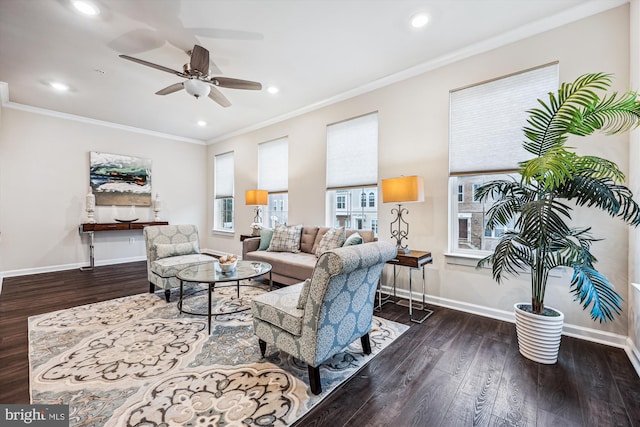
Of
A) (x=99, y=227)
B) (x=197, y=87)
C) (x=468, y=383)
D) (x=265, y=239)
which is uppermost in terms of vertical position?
(x=197, y=87)

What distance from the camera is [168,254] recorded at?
3.64m

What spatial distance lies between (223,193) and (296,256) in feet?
12.0

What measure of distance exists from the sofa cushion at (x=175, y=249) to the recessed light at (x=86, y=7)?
8.44 feet

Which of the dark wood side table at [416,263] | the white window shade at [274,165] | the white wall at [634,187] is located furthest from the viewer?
the white window shade at [274,165]

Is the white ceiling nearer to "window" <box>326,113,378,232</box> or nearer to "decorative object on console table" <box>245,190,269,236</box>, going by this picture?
"window" <box>326,113,378,232</box>

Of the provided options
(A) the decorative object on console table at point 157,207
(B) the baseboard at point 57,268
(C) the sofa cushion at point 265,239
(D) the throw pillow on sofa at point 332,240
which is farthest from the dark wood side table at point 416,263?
(B) the baseboard at point 57,268

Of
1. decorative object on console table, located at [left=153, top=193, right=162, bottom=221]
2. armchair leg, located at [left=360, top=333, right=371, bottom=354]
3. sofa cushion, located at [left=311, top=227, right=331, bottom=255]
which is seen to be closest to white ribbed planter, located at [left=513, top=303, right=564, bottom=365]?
armchair leg, located at [left=360, top=333, right=371, bottom=354]

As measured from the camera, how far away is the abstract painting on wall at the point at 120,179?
5336 mm

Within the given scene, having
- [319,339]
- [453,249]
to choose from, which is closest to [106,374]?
[319,339]

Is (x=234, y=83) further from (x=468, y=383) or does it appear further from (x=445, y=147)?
(x=468, y=383)

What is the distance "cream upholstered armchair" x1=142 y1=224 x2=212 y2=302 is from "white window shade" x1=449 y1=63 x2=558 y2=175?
3492mm

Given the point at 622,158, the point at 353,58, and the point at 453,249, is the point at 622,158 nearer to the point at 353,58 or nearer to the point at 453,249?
the point at 453,249

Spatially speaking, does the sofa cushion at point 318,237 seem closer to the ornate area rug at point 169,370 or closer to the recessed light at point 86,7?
the ornate area rug at point 169,370

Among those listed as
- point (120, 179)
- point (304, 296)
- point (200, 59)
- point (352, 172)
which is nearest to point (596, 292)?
point (304, 296)
